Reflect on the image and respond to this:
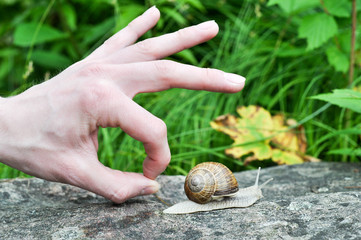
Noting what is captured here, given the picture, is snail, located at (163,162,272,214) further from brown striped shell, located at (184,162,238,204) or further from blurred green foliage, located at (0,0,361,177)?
blurred green foliage, located at (0,0,361,177)

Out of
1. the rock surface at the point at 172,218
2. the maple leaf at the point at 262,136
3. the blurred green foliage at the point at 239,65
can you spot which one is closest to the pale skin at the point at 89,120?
the rock surface at the point at 172,218

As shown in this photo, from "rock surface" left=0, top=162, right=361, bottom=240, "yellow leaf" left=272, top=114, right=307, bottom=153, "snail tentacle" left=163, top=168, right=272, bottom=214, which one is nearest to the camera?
"rock surface" left=0, top=162, right=361, bottom=240

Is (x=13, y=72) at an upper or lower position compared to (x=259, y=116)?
lower

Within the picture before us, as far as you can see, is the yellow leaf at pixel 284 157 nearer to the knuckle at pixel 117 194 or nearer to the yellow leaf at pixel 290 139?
the yellow leaf at pixel 290 139

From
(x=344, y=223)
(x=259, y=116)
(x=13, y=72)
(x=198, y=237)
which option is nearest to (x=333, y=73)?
(x=259, y=116)

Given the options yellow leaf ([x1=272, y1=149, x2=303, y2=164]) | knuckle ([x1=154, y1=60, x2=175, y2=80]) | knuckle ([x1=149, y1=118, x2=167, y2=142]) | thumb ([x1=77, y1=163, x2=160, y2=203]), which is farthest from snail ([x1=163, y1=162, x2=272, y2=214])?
yellow leaf ([x1=272, y1=149, x2=303, y2=164])

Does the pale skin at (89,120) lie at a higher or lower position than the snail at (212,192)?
higher

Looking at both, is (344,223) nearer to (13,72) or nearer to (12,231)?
(12,231)
